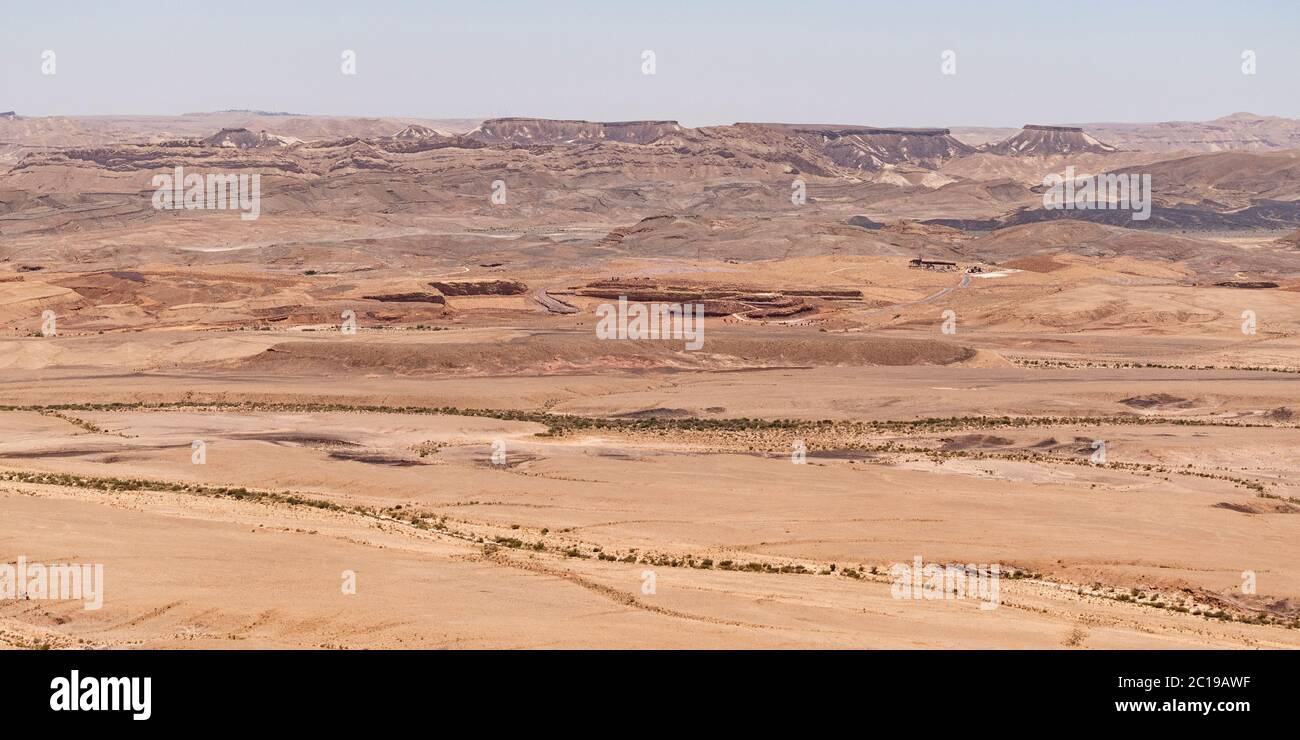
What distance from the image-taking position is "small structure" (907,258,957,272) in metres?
138

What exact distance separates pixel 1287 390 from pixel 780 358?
28318mm

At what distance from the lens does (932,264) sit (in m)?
141

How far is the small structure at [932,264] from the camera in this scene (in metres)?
138

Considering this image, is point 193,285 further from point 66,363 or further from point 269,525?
point 269,525

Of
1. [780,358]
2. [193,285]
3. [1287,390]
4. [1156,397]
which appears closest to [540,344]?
[780,358]

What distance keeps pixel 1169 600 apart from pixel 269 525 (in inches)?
921
